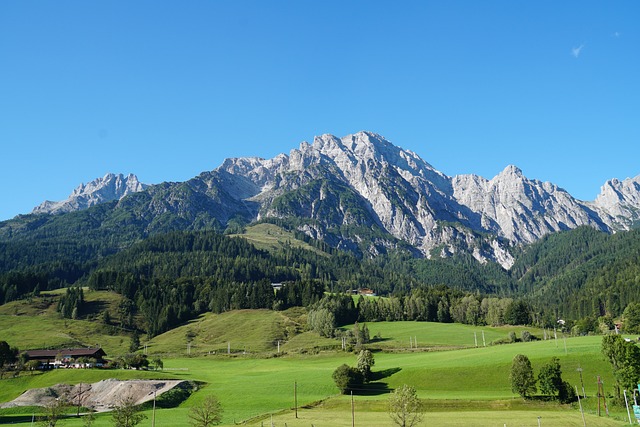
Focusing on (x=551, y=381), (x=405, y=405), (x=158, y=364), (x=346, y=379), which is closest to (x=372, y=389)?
(x=346, y=379)

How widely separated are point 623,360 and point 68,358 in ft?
496

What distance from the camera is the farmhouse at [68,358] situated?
154 meters

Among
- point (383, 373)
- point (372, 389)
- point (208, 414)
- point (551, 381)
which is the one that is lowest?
point (372, 389)

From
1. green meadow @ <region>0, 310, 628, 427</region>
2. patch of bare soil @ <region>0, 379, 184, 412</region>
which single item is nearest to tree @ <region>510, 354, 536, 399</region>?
green meadow @ <region>0, 310, 628, 427</region>

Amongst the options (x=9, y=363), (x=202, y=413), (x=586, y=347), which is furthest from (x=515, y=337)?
(x=9, y=363)

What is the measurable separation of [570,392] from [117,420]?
255 feet

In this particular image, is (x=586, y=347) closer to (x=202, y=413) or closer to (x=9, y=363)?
(x=202, y=413)

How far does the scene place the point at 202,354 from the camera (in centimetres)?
18775

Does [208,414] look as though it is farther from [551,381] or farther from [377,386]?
[551,381]

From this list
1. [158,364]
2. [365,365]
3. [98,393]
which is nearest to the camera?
[98,393]

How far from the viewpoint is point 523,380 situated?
94.6 metres

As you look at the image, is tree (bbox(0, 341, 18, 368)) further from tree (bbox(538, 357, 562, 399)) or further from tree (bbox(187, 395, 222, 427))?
tree (bbox(538, 357, 562, 399))

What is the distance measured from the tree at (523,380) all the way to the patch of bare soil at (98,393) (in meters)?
71.5

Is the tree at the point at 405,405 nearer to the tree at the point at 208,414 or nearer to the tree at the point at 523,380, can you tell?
the tree at the point at 208,414
